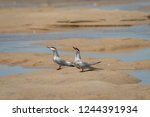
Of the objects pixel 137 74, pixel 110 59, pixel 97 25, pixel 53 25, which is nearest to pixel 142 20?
pixel 97 25

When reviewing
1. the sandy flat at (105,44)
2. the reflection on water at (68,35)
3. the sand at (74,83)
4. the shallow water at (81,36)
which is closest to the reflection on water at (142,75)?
the shallow water at (81,36)

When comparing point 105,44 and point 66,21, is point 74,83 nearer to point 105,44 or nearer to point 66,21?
point 105,44

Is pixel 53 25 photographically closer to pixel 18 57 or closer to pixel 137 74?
pixel 18 57

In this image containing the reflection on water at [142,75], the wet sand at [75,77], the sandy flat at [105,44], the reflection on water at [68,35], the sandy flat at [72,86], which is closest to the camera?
the sandy flat at [72,86]

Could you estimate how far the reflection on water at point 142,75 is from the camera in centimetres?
1339

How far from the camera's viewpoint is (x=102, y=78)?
13.2 meters

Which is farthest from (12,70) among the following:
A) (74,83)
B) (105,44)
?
(105,44)

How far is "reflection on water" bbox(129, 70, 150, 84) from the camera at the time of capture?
13.4m

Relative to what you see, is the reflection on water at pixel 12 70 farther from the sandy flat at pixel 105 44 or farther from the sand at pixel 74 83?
the sandy flat at pixel 105 44

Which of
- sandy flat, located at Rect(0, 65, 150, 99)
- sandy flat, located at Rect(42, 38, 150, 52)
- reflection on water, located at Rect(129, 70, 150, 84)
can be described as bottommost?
sandy flat, located at Rect(42, 38, 150, 52)

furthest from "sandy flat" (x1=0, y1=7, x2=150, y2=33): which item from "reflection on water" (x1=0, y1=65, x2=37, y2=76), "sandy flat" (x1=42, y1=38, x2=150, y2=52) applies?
"reflection on water" (x1=0, y1=65, x2=37, y2=76)

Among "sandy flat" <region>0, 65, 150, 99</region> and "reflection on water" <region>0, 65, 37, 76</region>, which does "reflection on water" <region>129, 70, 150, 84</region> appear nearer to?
"sandy flat" <region>0, 65, 150, 99</region>

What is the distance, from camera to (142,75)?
14.2 metres

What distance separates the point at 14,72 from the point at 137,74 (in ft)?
12.0
